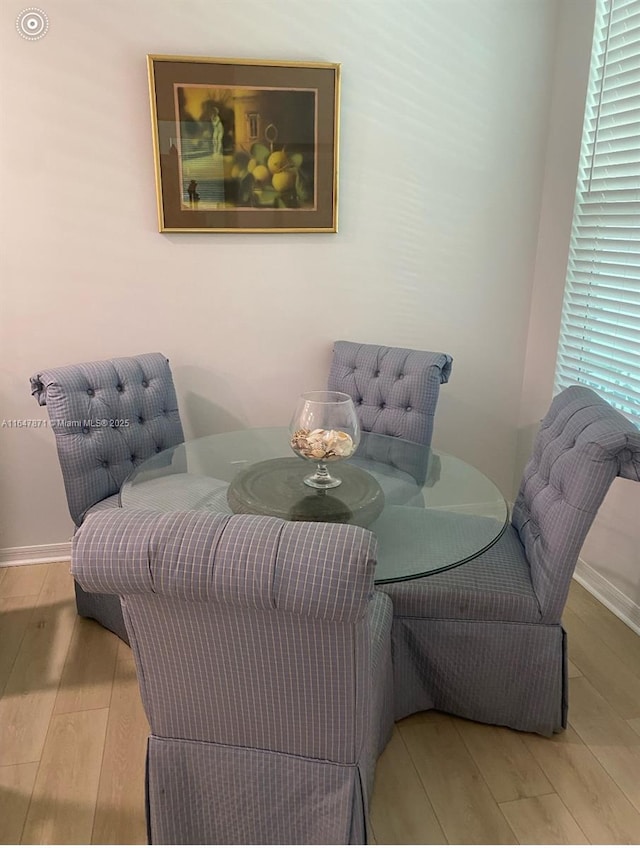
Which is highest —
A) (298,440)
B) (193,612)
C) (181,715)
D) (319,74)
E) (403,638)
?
(319,74)

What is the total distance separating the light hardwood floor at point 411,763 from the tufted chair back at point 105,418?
558 mm

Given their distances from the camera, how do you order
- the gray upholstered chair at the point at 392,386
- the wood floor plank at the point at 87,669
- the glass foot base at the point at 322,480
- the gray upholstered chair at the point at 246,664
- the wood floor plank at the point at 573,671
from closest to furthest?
the gray upholstered chair at the point at 246,664 → the glass foot base at the point at 322,480 → the wood floor plank at the point at 87,669 → the wood floor plank at the point at 573,671 → the gray upholstered chair at the point at 392,386

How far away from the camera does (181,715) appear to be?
1295mm

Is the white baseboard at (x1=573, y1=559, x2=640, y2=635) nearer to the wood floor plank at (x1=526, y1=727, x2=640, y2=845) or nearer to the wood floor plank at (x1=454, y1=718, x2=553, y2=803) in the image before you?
the wood floor plank at (x1=526, y1=727, x2=640, y2=845)

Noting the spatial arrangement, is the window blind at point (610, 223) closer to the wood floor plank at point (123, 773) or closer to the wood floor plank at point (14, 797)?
the wood floor plank at point (123, 773)

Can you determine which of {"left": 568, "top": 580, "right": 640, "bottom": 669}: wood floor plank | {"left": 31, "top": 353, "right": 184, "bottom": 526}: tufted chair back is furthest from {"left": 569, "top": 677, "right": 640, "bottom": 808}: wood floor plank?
{"left": 31, "top": 353, "right": 184, "bottom": 526}: tufted chair back

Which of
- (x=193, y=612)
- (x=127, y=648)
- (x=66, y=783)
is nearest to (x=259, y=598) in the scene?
(x=193, y=612)

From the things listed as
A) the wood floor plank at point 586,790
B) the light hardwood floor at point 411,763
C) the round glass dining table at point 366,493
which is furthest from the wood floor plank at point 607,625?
the round glass dining table at point 366,493

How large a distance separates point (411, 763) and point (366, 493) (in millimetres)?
776

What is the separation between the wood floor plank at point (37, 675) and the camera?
1.81 m

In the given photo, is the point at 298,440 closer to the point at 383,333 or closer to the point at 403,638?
the point at 403,638

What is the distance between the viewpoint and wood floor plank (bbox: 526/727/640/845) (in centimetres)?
155

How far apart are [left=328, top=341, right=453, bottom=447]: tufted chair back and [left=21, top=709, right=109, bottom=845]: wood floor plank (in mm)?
1459

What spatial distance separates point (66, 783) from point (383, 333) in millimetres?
2050
